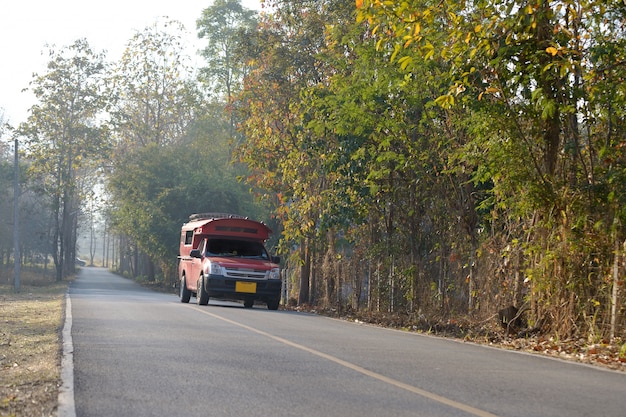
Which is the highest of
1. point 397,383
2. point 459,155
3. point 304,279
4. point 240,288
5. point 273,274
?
point 459,155

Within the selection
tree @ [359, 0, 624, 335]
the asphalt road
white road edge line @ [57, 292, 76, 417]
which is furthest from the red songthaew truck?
white road edge line @ [57, 292, 76, 417]

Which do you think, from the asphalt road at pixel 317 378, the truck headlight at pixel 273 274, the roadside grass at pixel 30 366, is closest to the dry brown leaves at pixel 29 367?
the roadside grass at pixel 30 366

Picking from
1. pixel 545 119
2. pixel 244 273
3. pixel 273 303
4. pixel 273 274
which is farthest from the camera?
pixel 273 303

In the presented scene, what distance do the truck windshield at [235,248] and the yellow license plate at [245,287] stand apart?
63.6 inches

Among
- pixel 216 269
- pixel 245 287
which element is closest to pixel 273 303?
pixel 245 287

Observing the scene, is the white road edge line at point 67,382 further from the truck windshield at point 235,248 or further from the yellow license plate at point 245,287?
the truck windshield at point 235,248

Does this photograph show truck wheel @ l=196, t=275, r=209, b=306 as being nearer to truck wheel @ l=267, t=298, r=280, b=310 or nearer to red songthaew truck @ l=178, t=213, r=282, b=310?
red songthaew truck @ l=178, t=213, r=282, b=310

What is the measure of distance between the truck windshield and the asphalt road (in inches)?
439

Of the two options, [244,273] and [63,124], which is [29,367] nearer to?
[244,273]

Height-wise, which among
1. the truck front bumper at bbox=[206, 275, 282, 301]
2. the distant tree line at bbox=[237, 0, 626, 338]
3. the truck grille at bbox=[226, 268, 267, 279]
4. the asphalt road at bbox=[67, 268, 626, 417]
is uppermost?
the distant tree line at bbox=[237, 0, 626, 338]

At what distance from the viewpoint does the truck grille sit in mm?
25016

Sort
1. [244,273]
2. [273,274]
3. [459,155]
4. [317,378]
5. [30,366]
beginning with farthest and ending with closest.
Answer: [273,274]
[244,273]
[459,155]
[30,366]
[317,378]

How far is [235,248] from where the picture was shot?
2678 centimetres

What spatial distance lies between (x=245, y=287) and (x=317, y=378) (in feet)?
51.2
